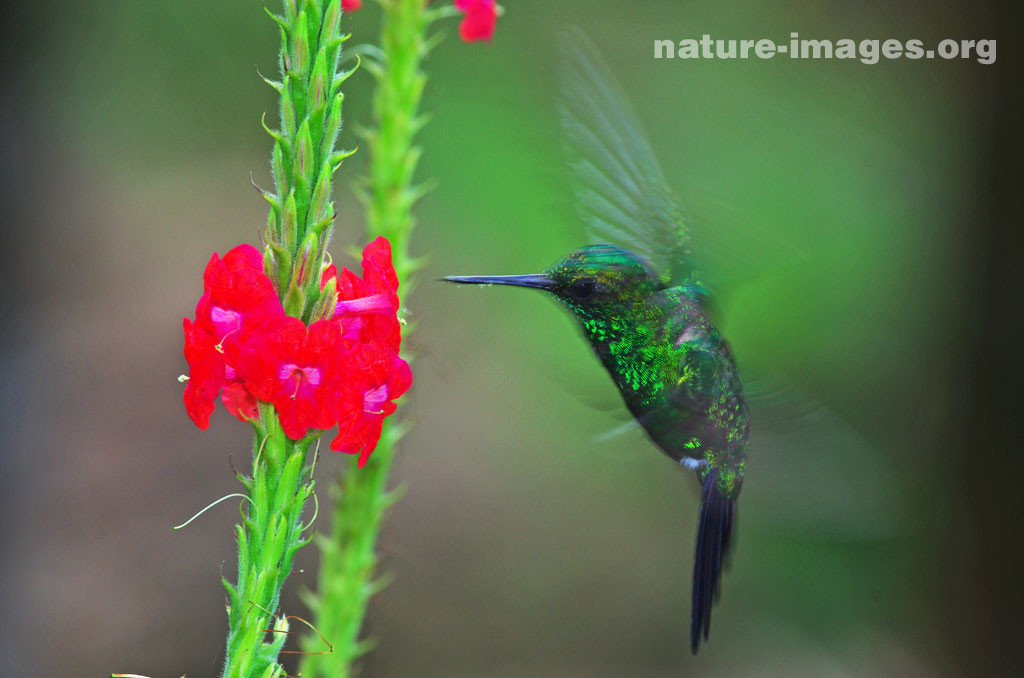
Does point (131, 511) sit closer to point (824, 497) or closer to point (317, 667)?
point (317, 667)

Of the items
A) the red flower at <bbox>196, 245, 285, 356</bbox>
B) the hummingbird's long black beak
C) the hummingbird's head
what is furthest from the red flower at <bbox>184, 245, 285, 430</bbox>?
the hummingbird's head

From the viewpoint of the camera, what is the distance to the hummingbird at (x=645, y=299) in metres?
1.64

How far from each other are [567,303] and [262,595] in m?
0.87

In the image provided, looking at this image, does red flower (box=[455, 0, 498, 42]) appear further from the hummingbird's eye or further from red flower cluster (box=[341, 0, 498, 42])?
the hummingbird's eye

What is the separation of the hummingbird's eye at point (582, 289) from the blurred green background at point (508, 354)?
1.90m

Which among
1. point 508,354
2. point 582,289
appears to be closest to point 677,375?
point 582,289

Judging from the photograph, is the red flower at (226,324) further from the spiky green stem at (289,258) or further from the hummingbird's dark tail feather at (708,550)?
the hummingbird's dark tail feather at (708,550)

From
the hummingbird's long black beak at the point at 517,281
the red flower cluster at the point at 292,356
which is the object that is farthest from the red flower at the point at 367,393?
the hummingbird's long black beak at the point at 517,281

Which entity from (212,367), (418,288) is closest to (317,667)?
(212,367)

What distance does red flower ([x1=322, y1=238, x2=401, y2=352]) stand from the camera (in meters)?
1.07

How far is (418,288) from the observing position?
4266 mm

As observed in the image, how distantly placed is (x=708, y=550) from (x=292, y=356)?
0.95 meters

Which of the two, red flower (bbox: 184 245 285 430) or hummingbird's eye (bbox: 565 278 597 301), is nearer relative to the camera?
red flower (bbox: 184 245 285 430)

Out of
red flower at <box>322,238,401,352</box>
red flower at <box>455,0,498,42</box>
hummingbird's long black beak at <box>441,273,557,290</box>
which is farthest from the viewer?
red flower at <box>455,0,498,42</box>
